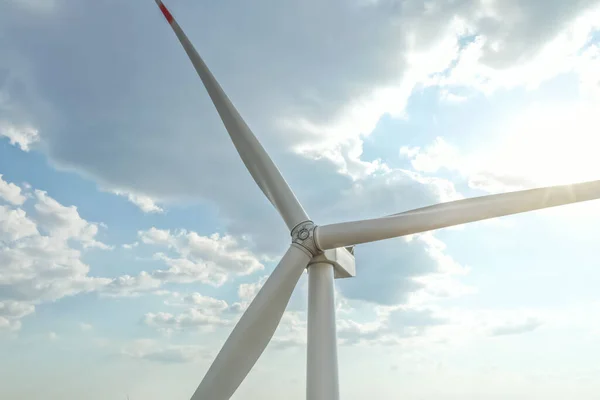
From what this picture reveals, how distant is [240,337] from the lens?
40.6 feet

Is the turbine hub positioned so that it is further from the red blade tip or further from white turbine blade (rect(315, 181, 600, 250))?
the red blade tip

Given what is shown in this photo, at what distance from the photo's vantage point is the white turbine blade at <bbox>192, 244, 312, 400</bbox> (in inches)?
466

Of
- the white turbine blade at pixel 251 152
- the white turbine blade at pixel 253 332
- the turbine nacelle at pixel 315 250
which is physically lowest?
the white turbine blade at pixel 253 332

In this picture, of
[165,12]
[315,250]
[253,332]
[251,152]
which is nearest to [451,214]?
[315,250]

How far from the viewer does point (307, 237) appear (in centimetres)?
1377

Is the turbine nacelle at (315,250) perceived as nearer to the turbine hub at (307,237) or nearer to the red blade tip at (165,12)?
the turbine hub at (307,237)

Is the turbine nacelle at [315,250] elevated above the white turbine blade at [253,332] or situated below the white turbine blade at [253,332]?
above

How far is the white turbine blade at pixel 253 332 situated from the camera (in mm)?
11828

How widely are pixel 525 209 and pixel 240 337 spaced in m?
8.04

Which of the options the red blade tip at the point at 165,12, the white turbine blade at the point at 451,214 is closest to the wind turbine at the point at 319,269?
the white turbine blade at the point at 451,214

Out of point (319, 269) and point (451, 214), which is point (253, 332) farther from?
point (451, 214)

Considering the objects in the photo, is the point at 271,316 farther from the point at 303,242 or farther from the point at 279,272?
the point at 303,242

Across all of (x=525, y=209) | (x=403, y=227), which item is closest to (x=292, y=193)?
(x=403, y=227)

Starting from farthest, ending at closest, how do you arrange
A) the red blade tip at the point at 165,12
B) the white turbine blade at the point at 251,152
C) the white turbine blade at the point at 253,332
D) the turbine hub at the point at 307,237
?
the red blade tip at the point at 165,12 → the white turbine blade at the point at 251,152 → the turbine hub at the point at 307,237 → the white turbine blade at the point at 253,332
